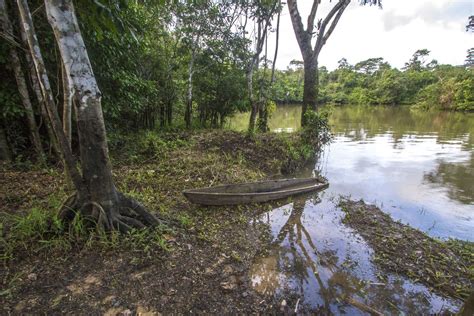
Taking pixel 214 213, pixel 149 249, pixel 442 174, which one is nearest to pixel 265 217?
pixel 214 213

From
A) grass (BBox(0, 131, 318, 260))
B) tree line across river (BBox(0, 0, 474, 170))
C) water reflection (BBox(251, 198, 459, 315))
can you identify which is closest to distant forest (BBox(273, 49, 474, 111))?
tree line across river (BBox(0, 0, 474, 170))

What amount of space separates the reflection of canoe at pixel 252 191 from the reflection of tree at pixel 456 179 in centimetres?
346

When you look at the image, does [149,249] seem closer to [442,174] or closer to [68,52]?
[68,52]

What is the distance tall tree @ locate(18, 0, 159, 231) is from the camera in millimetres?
2412

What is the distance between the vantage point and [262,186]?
216 inches

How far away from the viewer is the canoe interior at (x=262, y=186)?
489 cm

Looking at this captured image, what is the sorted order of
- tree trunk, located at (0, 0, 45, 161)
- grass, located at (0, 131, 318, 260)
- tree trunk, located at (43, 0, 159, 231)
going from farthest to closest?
1. tree trunk, located at (0, 0, 45, 161)
2. grass, located at (0, 131, 318, 260)
3. tree trunk, located at (43, 0, 159, 231)

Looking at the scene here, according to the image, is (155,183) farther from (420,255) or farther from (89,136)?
(420,255)

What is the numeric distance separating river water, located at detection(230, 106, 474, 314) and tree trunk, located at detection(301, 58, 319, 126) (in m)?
2.12

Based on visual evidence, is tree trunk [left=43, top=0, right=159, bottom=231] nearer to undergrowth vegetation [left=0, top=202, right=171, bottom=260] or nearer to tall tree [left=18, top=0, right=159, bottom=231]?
tall tree [left=18, top=0, right=159, bottom=231]

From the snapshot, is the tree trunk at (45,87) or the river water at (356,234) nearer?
the tree trunk at (45,87)

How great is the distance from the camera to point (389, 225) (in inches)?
176

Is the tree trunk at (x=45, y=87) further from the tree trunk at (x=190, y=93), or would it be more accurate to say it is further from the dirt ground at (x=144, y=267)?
the tree trunk at (x=190, y=93)

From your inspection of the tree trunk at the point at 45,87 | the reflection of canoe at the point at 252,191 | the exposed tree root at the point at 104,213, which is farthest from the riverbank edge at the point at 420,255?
the tree trunk at the point at 45,87
